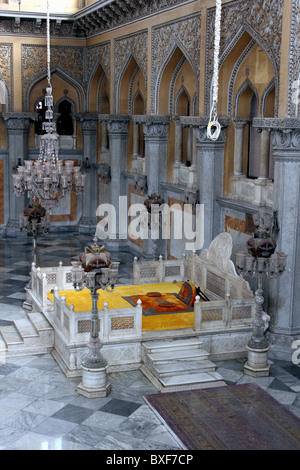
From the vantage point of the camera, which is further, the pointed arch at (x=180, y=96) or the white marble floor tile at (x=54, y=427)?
the pointed arch at (x=180, y=96)

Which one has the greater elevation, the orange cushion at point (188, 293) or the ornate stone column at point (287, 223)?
the ornate stone column at point (287, 223)

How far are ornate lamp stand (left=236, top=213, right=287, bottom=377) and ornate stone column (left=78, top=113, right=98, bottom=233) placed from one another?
1035 cm

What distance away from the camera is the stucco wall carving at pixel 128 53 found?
14.3m

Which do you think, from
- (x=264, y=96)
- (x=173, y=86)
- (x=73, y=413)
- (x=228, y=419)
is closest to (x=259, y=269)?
(x=228, y=419)

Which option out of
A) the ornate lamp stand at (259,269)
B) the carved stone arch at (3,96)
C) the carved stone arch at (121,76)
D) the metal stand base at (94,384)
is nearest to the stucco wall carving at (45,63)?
the carved stone arch at (3,96)

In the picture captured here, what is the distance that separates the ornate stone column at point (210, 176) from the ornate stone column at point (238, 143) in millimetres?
198

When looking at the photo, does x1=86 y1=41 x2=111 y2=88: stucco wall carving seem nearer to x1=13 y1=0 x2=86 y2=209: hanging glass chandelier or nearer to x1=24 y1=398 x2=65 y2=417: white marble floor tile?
x1=13 y1=0 x2=86 y2=209: hanging glass chandelier

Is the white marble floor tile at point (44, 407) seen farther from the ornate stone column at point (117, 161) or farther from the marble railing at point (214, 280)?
the ornate stone column at point (117, 161)

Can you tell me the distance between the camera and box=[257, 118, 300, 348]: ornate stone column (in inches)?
360

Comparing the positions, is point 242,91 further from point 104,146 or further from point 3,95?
point 3,95

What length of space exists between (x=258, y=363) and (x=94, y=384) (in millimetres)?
2266

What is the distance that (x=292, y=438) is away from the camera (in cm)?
704

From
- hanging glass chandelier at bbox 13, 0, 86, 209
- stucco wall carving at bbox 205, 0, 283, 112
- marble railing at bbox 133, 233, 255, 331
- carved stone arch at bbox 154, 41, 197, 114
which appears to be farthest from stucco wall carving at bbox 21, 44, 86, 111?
marble railing at bbox 133, 233, 255, 331

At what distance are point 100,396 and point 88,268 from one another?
163 centimetres
